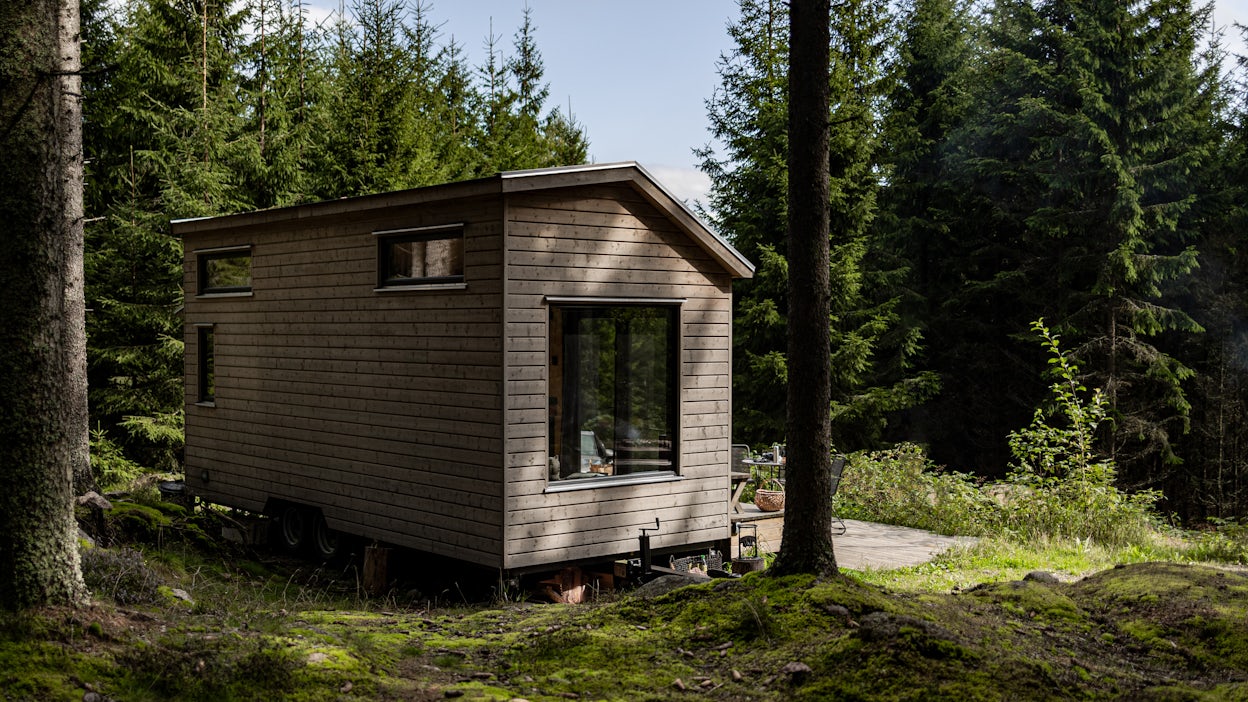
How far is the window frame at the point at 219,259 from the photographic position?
11.4 m

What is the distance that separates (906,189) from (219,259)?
15.0m

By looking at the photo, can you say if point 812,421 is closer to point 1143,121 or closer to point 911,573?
point 911,573

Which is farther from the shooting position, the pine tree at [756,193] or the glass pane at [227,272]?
the pine tree at [756,193]

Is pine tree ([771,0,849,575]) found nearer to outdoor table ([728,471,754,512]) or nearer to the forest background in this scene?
outdoor table ([728,471,754,512])

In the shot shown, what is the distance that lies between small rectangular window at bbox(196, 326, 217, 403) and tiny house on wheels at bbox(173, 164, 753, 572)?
1.77 m

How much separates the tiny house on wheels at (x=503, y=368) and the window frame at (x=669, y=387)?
20 mm

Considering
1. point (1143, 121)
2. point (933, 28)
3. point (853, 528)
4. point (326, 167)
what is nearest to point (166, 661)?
point (853, 528)

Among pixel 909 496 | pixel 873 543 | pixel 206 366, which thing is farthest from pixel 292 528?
pixel 909 496

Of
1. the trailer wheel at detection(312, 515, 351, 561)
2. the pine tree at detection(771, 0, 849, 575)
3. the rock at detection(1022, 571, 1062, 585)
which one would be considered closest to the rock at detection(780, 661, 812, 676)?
the pine tree at detection(771, 0, 849, 575)

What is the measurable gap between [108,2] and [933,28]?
682 inches

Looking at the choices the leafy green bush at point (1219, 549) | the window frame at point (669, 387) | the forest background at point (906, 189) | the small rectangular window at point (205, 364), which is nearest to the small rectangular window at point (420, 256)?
the window frame at point (669, 387)

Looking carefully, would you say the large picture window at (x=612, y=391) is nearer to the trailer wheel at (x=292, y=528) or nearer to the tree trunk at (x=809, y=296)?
the tree trunk at (x=809, y=296)

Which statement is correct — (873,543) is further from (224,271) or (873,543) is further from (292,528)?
(224,271)

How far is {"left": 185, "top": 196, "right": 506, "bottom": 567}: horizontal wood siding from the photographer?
27.6 ft
